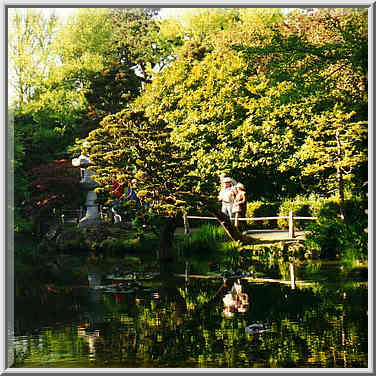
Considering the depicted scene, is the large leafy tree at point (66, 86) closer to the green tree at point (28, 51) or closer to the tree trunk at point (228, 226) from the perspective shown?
the green tree at point (28, 51)

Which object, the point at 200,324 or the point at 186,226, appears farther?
the point at 186,226

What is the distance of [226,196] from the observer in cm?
677

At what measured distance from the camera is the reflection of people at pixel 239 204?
6.52 meters

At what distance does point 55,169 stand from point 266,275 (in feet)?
8.22

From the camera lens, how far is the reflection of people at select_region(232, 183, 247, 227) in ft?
21.4

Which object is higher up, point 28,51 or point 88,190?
point 28,51

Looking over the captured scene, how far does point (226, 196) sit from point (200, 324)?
2219mm

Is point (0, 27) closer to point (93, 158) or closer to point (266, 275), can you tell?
point (93, 158)

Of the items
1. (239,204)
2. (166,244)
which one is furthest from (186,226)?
(239,204)

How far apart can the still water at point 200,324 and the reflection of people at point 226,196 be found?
0.82 m

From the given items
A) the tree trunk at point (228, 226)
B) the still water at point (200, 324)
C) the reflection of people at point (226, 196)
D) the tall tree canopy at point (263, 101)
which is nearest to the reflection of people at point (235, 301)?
the still water at point (200, 324)

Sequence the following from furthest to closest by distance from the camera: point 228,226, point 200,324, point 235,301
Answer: point 228,226 → point 235,301 → point 200,324

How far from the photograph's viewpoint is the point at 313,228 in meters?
6.13

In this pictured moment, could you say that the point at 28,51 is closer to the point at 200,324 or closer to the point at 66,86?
the point at 66,86
